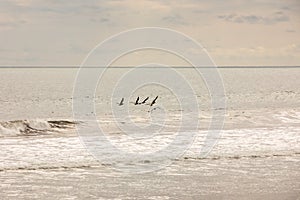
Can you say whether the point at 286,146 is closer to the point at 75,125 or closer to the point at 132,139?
the point at 132,139

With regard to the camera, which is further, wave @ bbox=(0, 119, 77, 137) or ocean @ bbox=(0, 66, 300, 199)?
wave @ bbox=(0, 119, 77, 137)

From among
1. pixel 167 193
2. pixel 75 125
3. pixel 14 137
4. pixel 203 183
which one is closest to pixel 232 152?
pixel 203 183

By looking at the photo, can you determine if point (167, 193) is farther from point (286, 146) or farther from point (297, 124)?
point (297, 124)

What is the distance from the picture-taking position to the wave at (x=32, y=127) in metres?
24.3

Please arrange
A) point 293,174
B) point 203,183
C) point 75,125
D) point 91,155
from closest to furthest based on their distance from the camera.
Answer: point 203,183
point 293,174
point 91,155
point 75,125

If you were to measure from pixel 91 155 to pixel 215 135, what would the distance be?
743 centimetres

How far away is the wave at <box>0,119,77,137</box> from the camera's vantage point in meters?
24.3

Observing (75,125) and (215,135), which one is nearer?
(215,135)

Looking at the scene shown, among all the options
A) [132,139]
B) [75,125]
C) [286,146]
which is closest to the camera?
[286,146]

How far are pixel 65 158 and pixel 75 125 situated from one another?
36.8ft

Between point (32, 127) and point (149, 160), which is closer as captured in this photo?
point (149, 160)

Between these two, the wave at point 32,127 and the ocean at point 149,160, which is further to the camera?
the wave at point 32,127

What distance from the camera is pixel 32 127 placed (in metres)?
26.1

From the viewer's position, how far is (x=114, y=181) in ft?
41.7
